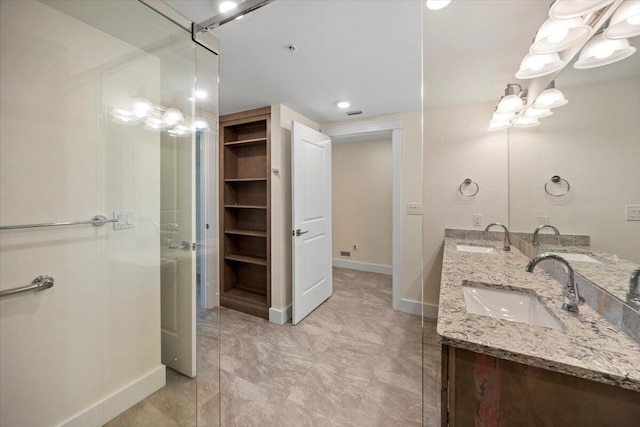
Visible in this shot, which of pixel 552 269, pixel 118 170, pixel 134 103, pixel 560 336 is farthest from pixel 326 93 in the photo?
pixel 560 336

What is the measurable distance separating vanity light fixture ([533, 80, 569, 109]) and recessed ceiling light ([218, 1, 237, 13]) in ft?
5.64

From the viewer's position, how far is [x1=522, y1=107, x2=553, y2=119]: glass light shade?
1396 millimetres

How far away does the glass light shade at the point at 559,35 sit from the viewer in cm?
106

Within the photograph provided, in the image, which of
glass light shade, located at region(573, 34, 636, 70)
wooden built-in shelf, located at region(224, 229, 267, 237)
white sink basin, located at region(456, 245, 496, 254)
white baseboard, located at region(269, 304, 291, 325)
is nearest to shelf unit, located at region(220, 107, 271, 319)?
wooden built-in shelf, located at region(224, 229, 267, 237)

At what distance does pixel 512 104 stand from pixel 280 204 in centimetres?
214

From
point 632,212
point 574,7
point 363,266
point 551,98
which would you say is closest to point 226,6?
point 574,7

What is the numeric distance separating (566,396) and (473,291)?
0.63 m

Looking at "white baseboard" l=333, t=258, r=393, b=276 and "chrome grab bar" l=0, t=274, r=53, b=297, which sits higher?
"chrome grab bar" l=0, t=274, r=53, b=297

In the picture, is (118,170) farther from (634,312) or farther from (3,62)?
(634,312)

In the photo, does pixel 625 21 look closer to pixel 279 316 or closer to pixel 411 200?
pixel 411 200

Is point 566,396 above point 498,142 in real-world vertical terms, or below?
below

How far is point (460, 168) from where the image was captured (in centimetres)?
236

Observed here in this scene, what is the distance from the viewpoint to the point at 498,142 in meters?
2.20

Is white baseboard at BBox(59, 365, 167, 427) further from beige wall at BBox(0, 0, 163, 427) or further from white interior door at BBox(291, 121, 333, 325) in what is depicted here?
white interior door at BBox(291, 121, 333, 325)
